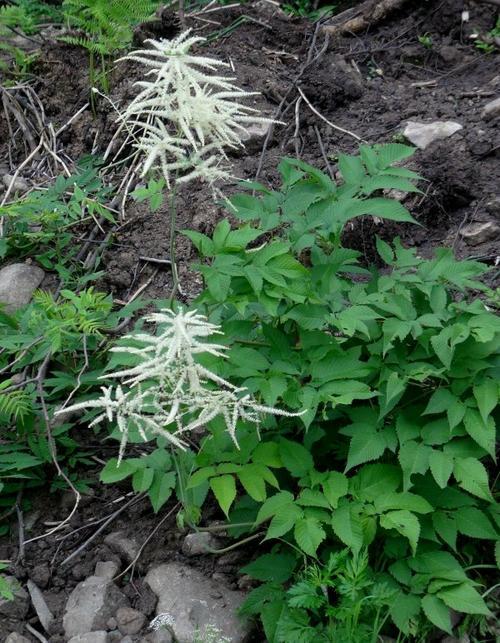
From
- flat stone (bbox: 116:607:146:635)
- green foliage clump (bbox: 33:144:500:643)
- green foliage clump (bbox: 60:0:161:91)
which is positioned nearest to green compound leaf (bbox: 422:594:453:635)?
green foliage clump (bbox: 33:144:500:643)

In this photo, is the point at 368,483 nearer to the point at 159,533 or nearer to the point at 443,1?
the point at 159,533

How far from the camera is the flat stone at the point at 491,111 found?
16.3ft

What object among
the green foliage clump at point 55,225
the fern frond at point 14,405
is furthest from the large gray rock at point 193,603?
the green foliage clump at point 55,225

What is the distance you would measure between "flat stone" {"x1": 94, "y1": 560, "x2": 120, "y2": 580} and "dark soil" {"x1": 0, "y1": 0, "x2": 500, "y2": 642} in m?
0.05

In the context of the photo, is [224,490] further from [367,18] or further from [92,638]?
[367,18]

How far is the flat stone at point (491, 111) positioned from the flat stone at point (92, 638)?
3.67 meters

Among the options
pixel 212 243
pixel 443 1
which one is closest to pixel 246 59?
pixel 443 1

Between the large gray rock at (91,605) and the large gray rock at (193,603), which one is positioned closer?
the large gray rock at (193,603)

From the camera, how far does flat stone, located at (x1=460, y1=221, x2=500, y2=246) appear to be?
4.34 meters

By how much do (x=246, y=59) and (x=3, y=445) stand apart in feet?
10.9

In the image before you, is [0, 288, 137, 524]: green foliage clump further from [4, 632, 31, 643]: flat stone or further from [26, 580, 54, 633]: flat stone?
[4, 632, 31, 643]: flat stone

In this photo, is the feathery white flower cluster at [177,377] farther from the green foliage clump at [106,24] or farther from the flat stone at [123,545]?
the green foliage clump at [106,24]

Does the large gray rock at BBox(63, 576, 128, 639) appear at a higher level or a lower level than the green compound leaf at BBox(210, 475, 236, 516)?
lower

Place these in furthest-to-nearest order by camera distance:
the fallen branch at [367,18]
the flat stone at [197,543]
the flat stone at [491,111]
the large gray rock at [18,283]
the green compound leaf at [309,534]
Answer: the fallen branch at [367,18]
the flat stone at [491,111]
the large gray rock at [18,283]
the flat stone at [197,543]
the green compound leaf at [309,534]
